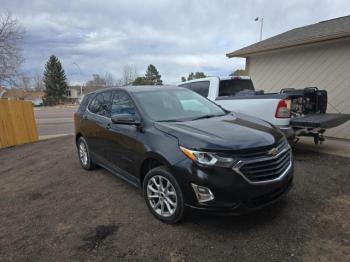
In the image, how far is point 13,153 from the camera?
27.8 feet

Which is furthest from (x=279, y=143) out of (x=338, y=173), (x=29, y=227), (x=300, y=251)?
(x=29, y=227)

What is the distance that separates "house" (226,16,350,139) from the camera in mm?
7500

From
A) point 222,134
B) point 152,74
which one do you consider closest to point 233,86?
point 222,134

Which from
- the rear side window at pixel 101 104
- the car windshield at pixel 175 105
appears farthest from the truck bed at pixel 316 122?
the rear side window at pixel 101 104

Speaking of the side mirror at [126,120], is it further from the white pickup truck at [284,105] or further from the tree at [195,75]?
the tree at [195,75]

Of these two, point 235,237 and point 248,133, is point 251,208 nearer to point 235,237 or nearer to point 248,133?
point 235,237

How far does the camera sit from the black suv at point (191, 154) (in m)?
2.61

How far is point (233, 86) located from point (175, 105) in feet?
11.9

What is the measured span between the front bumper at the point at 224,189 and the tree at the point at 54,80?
6021cm

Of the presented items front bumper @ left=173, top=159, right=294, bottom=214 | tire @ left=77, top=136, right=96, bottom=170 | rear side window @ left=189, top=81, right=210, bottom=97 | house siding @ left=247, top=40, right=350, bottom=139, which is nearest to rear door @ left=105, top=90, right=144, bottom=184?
front bumper @ left=173, top=159, right=294, bottom=214

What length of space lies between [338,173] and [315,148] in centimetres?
204

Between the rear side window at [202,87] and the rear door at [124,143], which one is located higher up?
the rear side window at [202,87]

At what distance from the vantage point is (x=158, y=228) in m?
3.07

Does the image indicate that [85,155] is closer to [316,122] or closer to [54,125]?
[316,122]
